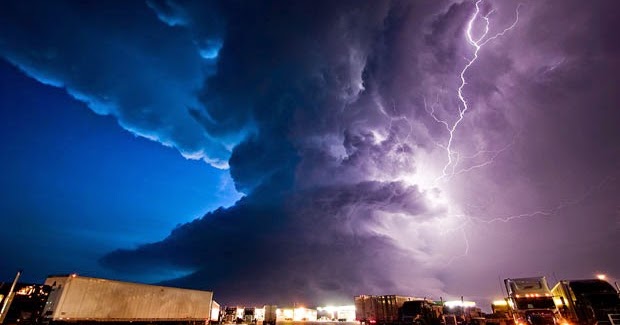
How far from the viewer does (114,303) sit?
23953 mm

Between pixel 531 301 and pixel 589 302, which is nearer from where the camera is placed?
pixel 589 302

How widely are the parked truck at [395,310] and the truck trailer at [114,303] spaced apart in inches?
694

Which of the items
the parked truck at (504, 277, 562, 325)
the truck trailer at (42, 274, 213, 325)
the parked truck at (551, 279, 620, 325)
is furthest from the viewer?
the truck trailer at (42, 274, 213, 325)

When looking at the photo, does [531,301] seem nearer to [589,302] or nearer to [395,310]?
[589,302]

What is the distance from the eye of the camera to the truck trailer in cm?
2062

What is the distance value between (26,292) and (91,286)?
3597mm

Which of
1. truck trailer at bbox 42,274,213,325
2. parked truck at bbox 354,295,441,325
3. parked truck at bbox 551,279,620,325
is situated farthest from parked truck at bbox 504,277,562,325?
truck trailer at bbox 42,274,213,325

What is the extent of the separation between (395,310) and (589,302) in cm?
1507

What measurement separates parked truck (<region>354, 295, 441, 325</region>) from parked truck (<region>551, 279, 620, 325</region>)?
909 centimetres

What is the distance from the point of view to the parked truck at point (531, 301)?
67.1 ft

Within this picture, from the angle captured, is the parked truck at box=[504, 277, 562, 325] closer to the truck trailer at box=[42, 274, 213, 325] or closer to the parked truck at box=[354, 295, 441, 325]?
the parked truck at box=[354, 295, 441, 325]

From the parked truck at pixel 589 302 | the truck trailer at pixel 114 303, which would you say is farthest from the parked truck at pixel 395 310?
the truck trailer at pixel 114 303

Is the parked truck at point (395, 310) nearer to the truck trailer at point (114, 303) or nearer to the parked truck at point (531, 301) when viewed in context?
the parked truck at point (531, 301)

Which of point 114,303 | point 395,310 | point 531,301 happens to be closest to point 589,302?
point 531,301
